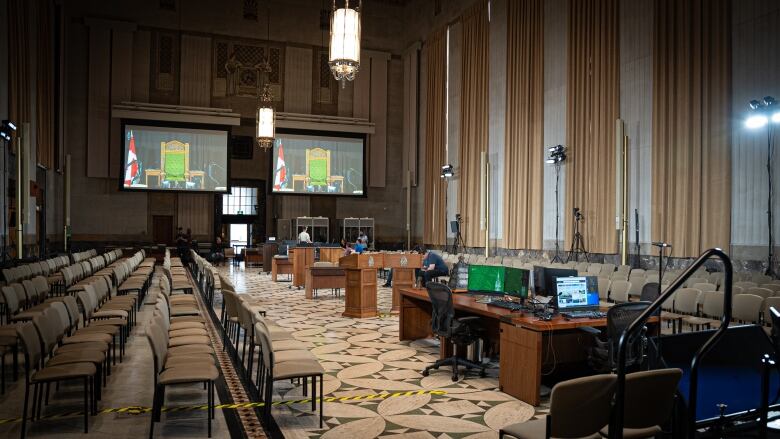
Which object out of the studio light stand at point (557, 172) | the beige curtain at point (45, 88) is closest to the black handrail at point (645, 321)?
the studio light stand at point (557, 172)

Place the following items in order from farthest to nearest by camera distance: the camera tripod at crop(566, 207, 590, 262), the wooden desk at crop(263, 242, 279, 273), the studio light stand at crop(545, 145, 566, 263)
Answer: the wooden desk at crop(263, 242, 279, 273)
the studio light stand at crop(545, 145, 566, 263)
the camera tripod at crop(566, 207, 590, 262)

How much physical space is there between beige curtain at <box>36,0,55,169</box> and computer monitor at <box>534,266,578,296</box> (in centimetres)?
1544

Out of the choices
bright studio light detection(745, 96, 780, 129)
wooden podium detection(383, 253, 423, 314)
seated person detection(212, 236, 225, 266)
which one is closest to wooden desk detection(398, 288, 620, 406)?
wooden podium detection(383, 253, 423, 314)

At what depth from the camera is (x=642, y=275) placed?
385 inches

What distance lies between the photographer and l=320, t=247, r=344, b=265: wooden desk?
51.1 feet

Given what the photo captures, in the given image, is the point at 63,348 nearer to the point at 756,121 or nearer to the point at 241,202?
the point at 756,121

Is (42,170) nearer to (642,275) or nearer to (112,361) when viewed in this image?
(112,361)

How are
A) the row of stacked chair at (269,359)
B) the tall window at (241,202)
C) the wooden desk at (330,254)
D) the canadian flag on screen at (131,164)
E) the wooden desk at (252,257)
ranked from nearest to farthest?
1. the row of stacked chair at (269,359)
2. the wooden desk at (330,254)
3. the canadian flag on screen at (131,164)
4. the wooden desk at (252,257)
5. the tall window at (241,202)

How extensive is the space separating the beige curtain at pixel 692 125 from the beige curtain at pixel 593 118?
4.39ft

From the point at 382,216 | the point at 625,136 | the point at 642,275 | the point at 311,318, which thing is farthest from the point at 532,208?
the point at 382,216

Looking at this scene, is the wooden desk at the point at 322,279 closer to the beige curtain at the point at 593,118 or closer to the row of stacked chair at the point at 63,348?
the beige curtain at the point at 593,118

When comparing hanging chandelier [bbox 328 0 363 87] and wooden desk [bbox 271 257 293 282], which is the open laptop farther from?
wooden desk [bbox 271 257 293 282]

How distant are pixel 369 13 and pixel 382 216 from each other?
29.9 ft

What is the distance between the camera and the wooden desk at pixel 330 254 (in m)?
15.6
